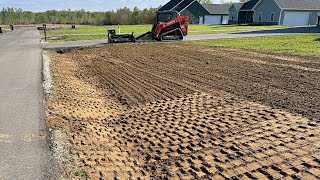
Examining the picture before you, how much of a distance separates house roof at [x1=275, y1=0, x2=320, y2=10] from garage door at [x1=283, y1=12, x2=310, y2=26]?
2.95 ft

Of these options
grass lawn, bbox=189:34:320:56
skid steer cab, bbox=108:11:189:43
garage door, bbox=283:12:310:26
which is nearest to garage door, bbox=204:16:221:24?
garage door, bbox=283:12:310:26

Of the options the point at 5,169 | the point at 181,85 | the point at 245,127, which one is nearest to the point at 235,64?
the point at 181,85

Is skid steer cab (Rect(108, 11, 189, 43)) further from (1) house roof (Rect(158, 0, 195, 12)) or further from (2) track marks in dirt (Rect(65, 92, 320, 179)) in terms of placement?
(1) house roof (Rect(158, 0, 195, 12))

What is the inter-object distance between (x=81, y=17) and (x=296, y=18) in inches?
2422

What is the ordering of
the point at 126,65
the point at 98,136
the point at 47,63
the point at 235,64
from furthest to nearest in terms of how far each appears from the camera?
the point at 47,63 → the point at 126,65 → the point at 235,64 → the point at 98,136

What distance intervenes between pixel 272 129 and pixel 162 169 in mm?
2402

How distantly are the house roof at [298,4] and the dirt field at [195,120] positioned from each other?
Answer: 124 ft

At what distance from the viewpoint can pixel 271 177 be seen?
4160mm

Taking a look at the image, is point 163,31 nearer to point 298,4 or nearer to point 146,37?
point 146,37

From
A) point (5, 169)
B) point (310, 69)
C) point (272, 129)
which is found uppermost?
point (310, 69)

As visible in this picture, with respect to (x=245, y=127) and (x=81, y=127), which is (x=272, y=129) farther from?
(x=81, y=127)

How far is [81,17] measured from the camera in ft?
287

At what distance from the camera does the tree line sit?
7031cm

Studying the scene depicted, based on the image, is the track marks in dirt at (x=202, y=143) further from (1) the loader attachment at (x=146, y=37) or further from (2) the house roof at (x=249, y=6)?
(2) the house roof at (x=249, y=6)
